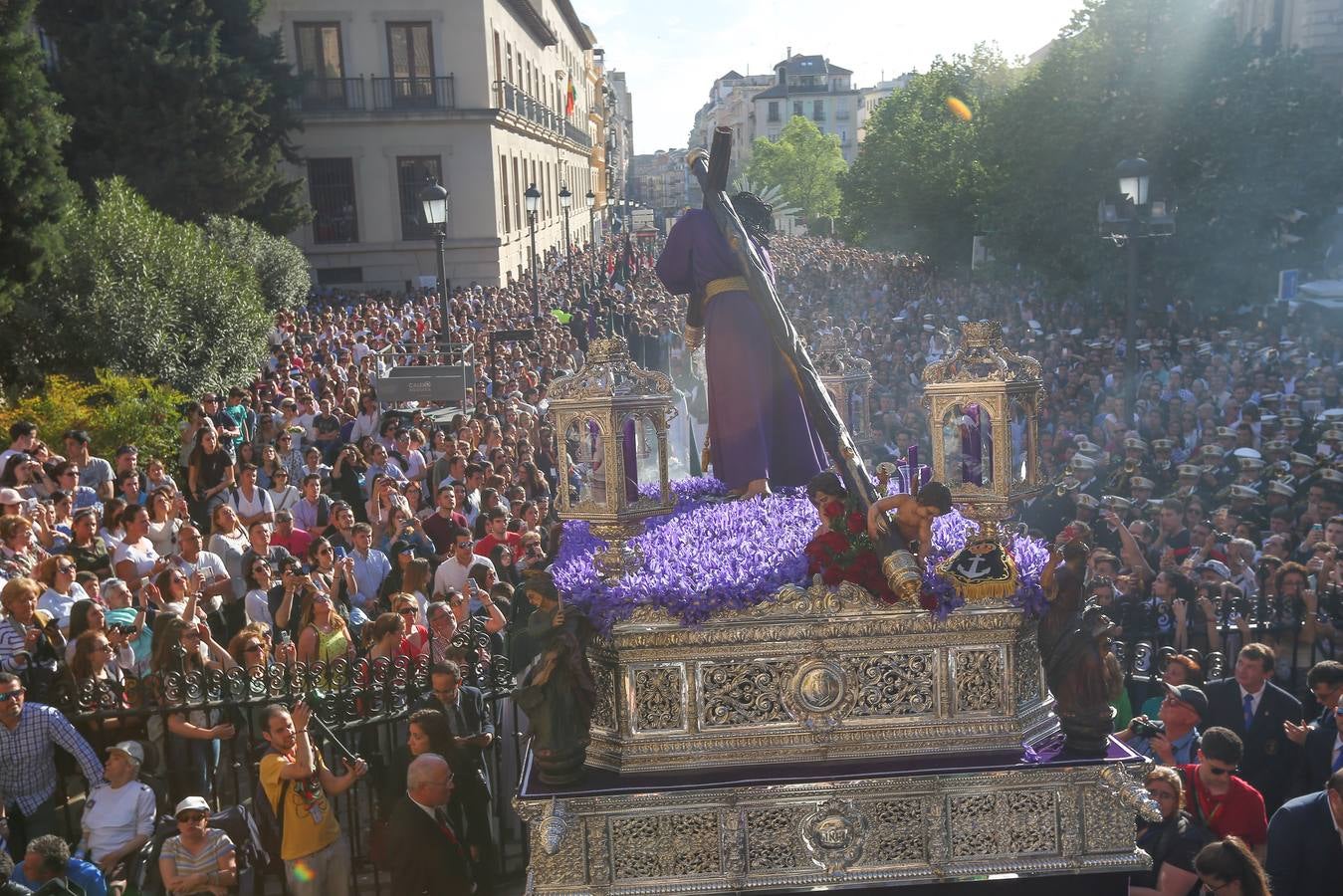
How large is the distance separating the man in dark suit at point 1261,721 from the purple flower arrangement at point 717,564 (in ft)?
4.69

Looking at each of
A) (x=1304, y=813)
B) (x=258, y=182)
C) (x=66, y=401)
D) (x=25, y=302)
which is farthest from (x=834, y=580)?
(x=258, y=182)

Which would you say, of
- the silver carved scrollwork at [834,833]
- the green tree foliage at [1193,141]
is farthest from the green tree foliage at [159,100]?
the silver carved scrollwork at [834,833]

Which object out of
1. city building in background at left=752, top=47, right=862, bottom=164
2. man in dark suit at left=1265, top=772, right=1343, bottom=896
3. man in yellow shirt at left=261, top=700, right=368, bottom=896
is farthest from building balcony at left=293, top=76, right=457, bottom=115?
city building in background at left=752, top=47, right=862, bottom=164

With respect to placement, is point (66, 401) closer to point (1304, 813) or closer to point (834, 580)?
point (834, 580)

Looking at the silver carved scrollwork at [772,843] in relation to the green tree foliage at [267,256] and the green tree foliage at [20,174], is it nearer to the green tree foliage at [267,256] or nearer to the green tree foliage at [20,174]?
the green tree foliage at [20,174]

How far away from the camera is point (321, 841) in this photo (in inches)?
240

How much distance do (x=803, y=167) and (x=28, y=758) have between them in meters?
90.1

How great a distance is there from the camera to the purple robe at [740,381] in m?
7.50

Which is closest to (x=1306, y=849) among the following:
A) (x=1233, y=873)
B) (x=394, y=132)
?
(x=1233, y=873)

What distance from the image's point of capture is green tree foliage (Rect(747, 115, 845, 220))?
301 ft

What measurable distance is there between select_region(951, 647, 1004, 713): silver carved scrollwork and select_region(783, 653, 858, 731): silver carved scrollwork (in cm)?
54

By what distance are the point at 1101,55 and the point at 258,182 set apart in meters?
21.4

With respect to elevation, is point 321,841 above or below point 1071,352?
below

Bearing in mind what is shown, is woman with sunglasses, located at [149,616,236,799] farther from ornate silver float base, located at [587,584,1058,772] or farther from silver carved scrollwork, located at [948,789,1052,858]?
silver carved scrollwork, located at [948,789,1052,858]
